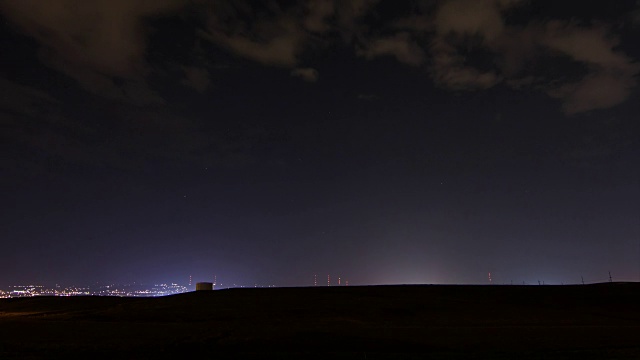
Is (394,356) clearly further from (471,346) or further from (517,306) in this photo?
(517,306)

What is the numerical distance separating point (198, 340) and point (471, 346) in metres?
12.9

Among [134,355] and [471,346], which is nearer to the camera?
[134,355]

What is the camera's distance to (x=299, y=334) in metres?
25.3

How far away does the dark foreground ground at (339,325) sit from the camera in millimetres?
20969

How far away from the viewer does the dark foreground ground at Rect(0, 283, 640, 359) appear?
20969 millimetres

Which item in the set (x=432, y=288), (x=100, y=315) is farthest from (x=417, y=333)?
(x=432, y=288)

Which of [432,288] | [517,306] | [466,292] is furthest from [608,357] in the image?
[432,288]

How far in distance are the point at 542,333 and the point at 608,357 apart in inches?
303

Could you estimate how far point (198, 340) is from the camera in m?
23.9

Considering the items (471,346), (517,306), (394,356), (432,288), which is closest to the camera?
(394,356)

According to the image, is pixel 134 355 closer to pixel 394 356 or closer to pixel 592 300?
pixel 394 356

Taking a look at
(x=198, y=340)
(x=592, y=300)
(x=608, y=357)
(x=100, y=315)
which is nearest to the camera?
(x=608, y=357)

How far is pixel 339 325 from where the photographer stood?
28.8m

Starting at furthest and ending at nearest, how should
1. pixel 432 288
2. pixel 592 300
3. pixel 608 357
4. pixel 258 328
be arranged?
pixel 432 288
pixel 592 300
pixel 258 328
pixel 608 357
